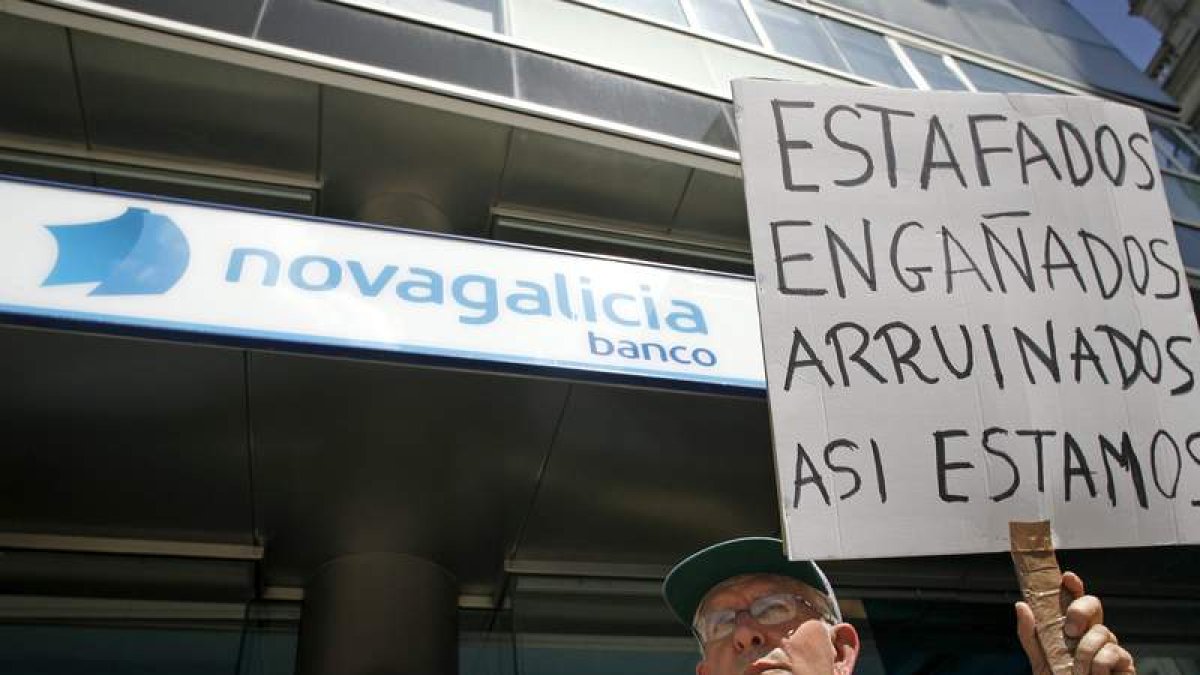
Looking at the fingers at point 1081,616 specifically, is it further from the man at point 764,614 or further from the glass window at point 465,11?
the glass window at point 465,11

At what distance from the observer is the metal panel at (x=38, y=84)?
16.3ft

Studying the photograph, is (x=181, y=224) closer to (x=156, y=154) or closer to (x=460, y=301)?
(x=460, y=301)

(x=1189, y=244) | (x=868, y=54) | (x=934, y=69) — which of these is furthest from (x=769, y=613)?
(x=934, y=69)

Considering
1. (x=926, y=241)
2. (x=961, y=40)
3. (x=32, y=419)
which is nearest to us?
(x=926, y=241)

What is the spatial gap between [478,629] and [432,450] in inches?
45.6

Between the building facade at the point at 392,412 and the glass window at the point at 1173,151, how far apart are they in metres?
5.16

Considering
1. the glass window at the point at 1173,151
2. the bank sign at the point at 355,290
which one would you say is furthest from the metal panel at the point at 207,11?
the glass window at the point at 1173,151

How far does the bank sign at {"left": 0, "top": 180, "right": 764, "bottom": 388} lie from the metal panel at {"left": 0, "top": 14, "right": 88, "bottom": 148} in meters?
1.46

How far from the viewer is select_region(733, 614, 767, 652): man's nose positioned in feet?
6.51

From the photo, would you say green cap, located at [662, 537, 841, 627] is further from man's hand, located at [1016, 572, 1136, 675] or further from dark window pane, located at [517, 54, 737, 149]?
dark window pane, located at [517, 54, 737, 149]

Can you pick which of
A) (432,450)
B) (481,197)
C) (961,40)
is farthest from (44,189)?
(961,40)

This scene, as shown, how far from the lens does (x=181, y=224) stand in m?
4.12

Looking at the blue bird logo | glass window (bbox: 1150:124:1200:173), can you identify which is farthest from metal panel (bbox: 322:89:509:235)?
glass window (bbox: 1150:124:1200:173)

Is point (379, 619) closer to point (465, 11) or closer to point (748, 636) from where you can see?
point (748, 636)
